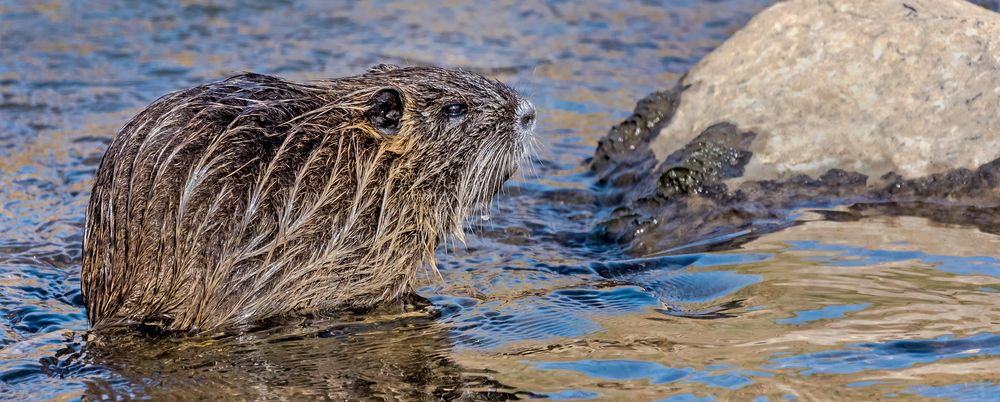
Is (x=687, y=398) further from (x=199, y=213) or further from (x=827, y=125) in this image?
(x=827, y=125)

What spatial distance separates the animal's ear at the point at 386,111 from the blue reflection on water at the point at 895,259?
5.58ft

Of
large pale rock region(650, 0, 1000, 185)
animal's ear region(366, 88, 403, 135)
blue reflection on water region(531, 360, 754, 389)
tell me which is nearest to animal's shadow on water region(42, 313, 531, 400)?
blue reflection on water region(531, 360, 754, 389)

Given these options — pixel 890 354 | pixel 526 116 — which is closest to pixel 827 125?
pixel 526 116

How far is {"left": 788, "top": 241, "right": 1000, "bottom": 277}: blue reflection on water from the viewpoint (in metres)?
4.59

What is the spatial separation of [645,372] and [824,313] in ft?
2.47

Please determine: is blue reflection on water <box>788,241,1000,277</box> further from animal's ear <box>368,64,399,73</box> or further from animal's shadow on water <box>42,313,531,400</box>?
animal's ear <box>368,64,399,73</box>

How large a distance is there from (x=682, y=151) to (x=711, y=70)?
0.57 meters

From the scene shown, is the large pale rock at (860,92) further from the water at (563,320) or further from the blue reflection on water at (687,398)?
the blue reflection on water at (687,398)

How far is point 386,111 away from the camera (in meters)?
4.79

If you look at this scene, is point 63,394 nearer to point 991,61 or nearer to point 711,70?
point 711,70

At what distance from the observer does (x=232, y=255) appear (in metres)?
4.31

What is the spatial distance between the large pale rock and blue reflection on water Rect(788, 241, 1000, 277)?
74cm

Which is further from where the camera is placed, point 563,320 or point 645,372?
point 563,320

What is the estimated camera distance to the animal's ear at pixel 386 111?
4.75 m
